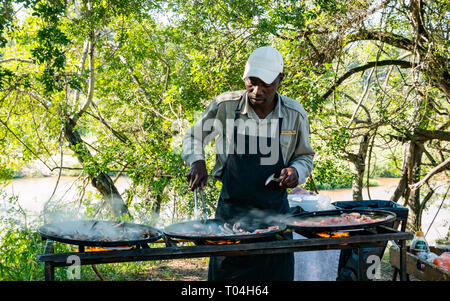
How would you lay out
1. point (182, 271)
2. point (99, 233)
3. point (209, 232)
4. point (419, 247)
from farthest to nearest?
point (182, 271)
point (419, 247)
point (209, 232)
point (99, 233)

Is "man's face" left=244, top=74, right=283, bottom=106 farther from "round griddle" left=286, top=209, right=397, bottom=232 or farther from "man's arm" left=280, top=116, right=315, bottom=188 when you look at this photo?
"round griddle" left=286, top=209, right=397, bottom=232

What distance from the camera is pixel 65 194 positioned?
774 centimetres

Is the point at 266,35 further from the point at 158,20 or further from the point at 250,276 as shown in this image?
the point at 250,276

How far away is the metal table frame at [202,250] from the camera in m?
2.17

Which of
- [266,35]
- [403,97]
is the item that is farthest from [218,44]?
[403,97]

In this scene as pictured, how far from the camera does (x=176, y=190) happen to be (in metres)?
6.73

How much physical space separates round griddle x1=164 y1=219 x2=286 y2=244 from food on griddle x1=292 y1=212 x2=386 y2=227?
0.64 ft

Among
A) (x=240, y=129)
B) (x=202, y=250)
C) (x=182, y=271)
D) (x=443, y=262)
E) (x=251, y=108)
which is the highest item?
(x=251, y=108)

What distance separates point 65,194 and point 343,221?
599 centimetres

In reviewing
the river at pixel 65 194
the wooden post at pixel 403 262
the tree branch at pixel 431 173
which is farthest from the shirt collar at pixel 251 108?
the tree branch at pixel 431 173

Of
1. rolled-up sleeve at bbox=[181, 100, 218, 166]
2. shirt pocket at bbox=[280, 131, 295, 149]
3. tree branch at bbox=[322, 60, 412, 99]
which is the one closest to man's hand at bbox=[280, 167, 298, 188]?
shirt pocket at bbox=[280, 131, 295, 149]

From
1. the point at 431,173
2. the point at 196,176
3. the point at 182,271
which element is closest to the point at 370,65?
the point at 431,173

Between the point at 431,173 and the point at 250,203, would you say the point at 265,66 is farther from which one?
the point at 431,173
